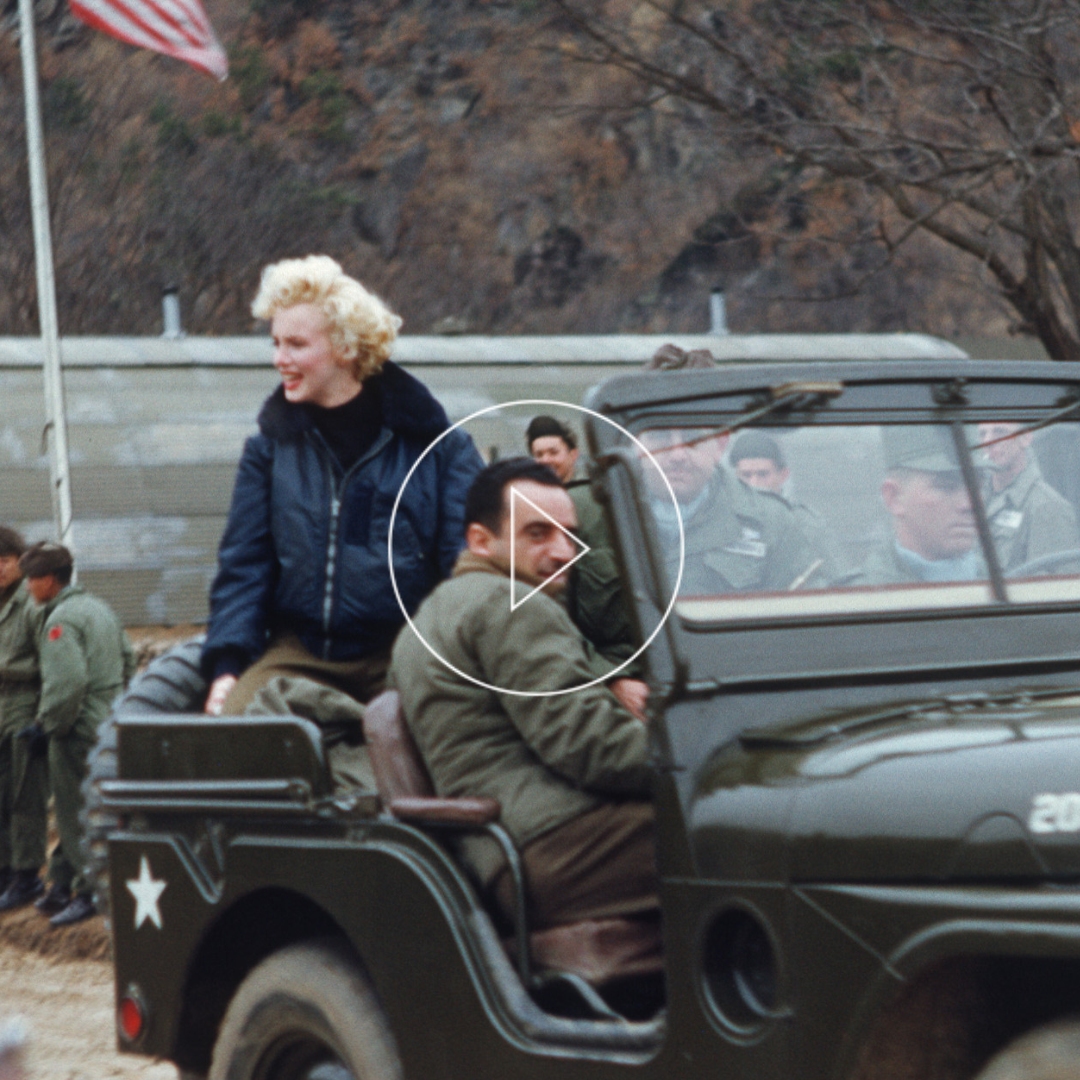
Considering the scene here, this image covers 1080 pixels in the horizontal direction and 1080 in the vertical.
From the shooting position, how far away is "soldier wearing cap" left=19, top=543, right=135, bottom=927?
936cm

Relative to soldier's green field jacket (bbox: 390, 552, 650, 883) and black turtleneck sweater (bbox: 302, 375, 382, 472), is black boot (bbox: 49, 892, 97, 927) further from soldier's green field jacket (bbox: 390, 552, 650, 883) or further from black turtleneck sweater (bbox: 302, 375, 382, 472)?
soldier's green field jacket (bbox: 390, 552, 650, 883)

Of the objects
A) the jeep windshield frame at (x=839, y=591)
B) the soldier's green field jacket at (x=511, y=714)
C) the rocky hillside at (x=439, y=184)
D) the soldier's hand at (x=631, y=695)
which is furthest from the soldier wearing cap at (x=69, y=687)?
the rocky hillside at (x=439, y=184)

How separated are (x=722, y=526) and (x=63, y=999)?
5490 millimetres

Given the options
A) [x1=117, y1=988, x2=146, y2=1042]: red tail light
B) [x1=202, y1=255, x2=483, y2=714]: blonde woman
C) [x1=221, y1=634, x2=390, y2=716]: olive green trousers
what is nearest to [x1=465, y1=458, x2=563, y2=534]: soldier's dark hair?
[x1=202, y1=255, x2=483, y2=714]: blonde woman

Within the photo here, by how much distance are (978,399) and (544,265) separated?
33.6m

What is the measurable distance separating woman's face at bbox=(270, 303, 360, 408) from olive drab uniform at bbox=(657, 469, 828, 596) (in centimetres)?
152

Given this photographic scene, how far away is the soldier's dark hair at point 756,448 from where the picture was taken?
138 inches

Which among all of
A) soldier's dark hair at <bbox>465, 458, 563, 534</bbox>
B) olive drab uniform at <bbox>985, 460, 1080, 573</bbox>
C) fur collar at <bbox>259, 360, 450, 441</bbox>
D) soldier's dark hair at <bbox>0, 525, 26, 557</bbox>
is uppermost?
fur collar at <bbox>259, 360, 450, 441</bbox>

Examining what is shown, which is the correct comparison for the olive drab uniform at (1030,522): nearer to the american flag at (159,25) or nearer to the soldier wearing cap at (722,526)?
the soldier wearing cap at (722,526)

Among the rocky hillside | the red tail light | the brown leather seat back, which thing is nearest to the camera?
the brown leather seat back

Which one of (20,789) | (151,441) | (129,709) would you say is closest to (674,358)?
(129,709)

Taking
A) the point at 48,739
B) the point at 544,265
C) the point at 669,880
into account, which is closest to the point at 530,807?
the point at 669,880

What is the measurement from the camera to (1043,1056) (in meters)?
2.51

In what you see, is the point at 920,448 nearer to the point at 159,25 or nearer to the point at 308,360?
the point at 308,360
